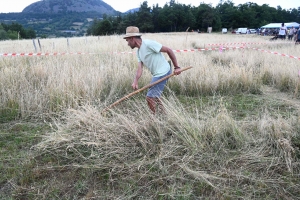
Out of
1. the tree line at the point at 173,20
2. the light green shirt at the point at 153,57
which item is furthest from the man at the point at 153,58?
the tree line at the point at 173,20

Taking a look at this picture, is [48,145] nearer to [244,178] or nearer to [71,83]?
[71,83]

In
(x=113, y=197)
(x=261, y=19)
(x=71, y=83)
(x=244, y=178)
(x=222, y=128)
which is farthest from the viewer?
(x=261, y=19)

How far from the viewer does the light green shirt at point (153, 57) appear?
324 centimetres

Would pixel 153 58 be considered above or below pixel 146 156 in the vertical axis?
above

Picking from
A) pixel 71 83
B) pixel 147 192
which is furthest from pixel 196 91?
pixel 147 192

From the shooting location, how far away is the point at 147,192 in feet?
6.98

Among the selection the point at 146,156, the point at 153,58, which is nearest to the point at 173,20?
the point at 153,58

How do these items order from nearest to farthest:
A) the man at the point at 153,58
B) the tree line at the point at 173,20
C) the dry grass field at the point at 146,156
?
1. the dry grass field at the point at 146,156
2. the man at the point at 153,58
3. the tree line at the point at 173,20

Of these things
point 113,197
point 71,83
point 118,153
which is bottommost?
point 113,197

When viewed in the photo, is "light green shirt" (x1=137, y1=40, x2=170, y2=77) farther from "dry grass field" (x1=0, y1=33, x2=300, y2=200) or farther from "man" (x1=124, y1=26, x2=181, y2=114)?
"dry grass field" (x1=0, y1=33, x2=300, y2=200)

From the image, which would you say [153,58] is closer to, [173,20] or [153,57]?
[153,57]

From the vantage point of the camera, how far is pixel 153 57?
3.36 meters

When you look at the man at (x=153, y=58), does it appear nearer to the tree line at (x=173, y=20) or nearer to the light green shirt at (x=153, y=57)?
the light green shirt at (x=153, y=57)

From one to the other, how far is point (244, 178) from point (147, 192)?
96cm
